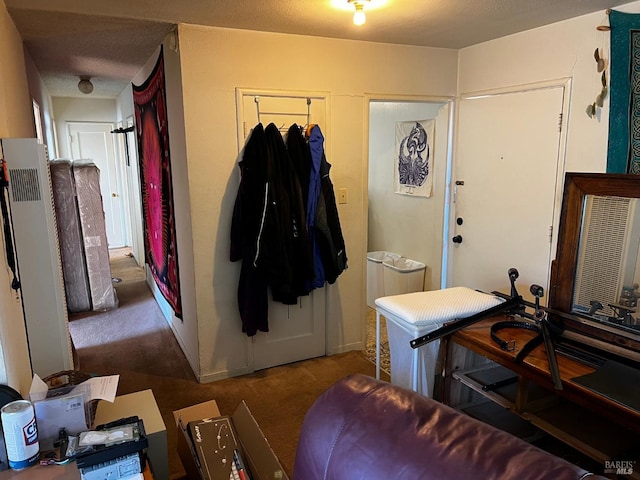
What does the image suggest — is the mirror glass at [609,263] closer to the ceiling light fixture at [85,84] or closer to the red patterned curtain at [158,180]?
the red patterned curtain at [158,180]

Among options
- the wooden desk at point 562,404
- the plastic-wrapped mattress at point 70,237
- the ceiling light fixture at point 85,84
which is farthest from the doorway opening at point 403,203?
the ceiling light fixture at point 85,84

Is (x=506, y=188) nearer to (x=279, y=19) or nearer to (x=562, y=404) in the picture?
(x=562, y=404)

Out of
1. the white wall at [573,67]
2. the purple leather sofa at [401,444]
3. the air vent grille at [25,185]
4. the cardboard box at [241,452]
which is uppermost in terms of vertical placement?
the white wall at [573,67]

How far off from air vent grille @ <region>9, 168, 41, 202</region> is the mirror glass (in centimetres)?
212

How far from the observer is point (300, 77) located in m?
2.94

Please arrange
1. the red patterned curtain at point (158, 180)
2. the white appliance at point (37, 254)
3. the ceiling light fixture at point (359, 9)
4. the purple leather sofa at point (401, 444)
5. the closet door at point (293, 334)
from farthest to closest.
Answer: the red patterned curtain at point (158, 180), the closet door at point (293, 334), the ceiling light fixture at point (359, 9), the white appliance at point (37, 254), the purple leather sofa at point (401, 444)

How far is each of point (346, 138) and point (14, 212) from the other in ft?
6.70

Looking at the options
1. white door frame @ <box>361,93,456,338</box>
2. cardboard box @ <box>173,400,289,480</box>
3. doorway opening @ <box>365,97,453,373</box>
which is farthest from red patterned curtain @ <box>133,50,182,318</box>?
cardboard box @ <box>173,400,289,480</box>

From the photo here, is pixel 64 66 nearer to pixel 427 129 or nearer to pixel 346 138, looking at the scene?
pixel 346 138

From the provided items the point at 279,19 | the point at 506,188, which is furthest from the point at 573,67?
the point at 279,19

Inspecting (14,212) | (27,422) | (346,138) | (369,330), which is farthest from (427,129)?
(27,422)

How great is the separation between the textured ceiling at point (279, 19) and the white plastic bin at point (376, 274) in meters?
1.92

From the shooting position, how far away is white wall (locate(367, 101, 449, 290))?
3.63 m

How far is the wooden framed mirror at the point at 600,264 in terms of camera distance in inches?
63.8
